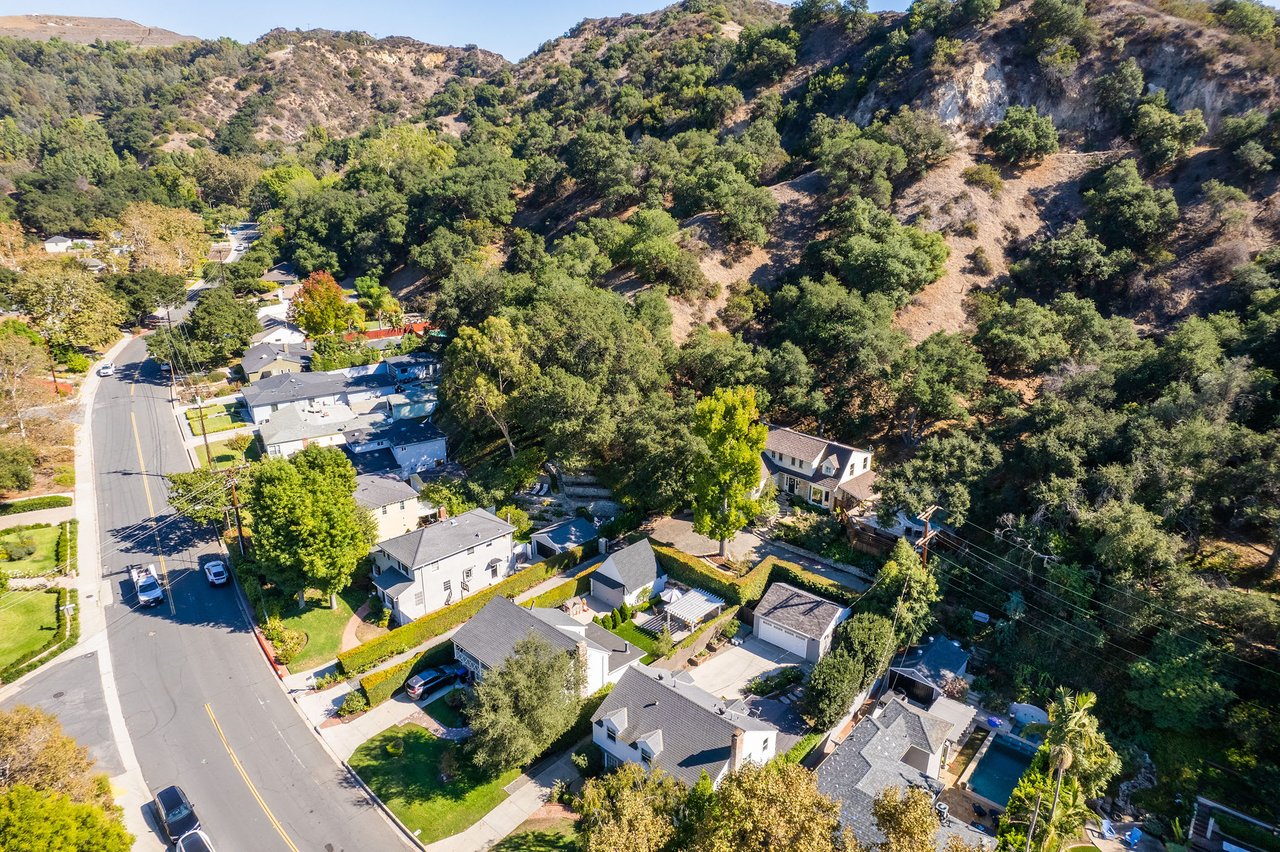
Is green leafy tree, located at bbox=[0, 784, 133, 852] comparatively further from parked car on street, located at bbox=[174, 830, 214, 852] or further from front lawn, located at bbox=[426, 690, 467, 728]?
front lawn, located at bbox=[426, 690, 467, 728]

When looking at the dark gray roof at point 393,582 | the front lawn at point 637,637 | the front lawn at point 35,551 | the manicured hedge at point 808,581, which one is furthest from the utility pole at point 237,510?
the manicured hedge at point 808,581

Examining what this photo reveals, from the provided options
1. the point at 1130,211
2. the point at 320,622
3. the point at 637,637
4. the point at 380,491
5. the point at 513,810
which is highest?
the point at 1130,211

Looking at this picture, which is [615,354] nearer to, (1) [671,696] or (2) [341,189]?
(1) [671,696]

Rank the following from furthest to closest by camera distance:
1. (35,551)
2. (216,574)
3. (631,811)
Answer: (35,551) → (216,574) → (631,811)

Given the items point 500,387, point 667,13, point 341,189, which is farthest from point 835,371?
point 667,13

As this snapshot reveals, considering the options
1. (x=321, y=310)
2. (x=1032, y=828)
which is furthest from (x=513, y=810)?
(x=321, y=310)

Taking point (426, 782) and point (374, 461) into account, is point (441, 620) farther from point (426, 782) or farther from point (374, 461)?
point (374, 461)

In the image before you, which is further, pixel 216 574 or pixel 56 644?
pixel 216 574

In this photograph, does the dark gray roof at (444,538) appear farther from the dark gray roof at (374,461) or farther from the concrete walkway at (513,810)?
the concrete walkway at (513,810)
